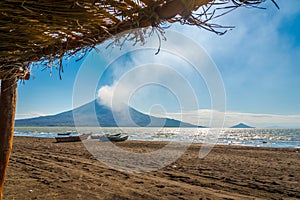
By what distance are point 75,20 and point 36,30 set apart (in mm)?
271

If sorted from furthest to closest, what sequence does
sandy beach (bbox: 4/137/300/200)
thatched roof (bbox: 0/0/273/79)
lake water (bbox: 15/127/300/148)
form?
1. lake water (bbox: 15/127/300/148)
2. sandy beach (bbox: 4/137/300/200)
3. thatched roof (bbox: 0/0/273/79)

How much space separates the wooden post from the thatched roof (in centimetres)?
55

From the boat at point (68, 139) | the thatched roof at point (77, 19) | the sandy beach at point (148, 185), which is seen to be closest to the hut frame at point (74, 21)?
the thatched roof at point (77, 19)

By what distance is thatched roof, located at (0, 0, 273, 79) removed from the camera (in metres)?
1.01

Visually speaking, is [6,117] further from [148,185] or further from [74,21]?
[148,185]

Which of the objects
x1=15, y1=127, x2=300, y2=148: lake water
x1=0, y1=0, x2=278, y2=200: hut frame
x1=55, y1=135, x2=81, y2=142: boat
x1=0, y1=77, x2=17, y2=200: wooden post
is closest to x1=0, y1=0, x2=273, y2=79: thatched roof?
x1=0, y1=0, x2=278, y2=200: hut frame

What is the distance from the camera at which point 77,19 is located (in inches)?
45.6

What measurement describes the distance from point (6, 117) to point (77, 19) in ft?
4.42

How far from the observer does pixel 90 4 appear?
3.43ft

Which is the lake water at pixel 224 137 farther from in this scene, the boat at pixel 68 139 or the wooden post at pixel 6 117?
the wooden post at pixel 6 117

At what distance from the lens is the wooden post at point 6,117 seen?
1.97 meters

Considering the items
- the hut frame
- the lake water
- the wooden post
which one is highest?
the hut frame

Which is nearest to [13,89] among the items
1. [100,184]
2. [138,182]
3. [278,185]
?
[100,184]

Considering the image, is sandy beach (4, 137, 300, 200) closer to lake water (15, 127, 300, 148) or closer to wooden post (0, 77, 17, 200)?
wooden post (0, 77, 17, 200)
